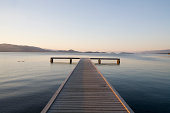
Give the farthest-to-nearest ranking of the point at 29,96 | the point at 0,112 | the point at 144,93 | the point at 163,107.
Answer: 1. the point at 144,93
2. the point at 29,96
3. the point at 163,107
4. the point at 0,112

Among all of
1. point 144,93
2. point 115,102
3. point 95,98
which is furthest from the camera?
point 144,93

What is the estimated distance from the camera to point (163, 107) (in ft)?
21.2

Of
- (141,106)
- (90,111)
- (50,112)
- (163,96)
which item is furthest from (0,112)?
(163,96)

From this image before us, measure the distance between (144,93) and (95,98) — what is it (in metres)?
5.68

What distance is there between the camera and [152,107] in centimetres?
646

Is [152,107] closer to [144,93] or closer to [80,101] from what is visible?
[144,93]

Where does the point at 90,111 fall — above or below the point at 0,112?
above

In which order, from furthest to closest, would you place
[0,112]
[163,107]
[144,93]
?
[144,93] < [163,107] < [0,112]

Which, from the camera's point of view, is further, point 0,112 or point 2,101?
point 2,101

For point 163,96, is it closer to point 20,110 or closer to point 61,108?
point 61,108

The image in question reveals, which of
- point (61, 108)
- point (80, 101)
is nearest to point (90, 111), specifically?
point (80, 101)

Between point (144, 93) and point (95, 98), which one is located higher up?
point (95, 98)

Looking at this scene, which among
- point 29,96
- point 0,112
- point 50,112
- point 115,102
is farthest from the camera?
point 29,96

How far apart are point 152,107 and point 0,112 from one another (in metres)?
8.58
